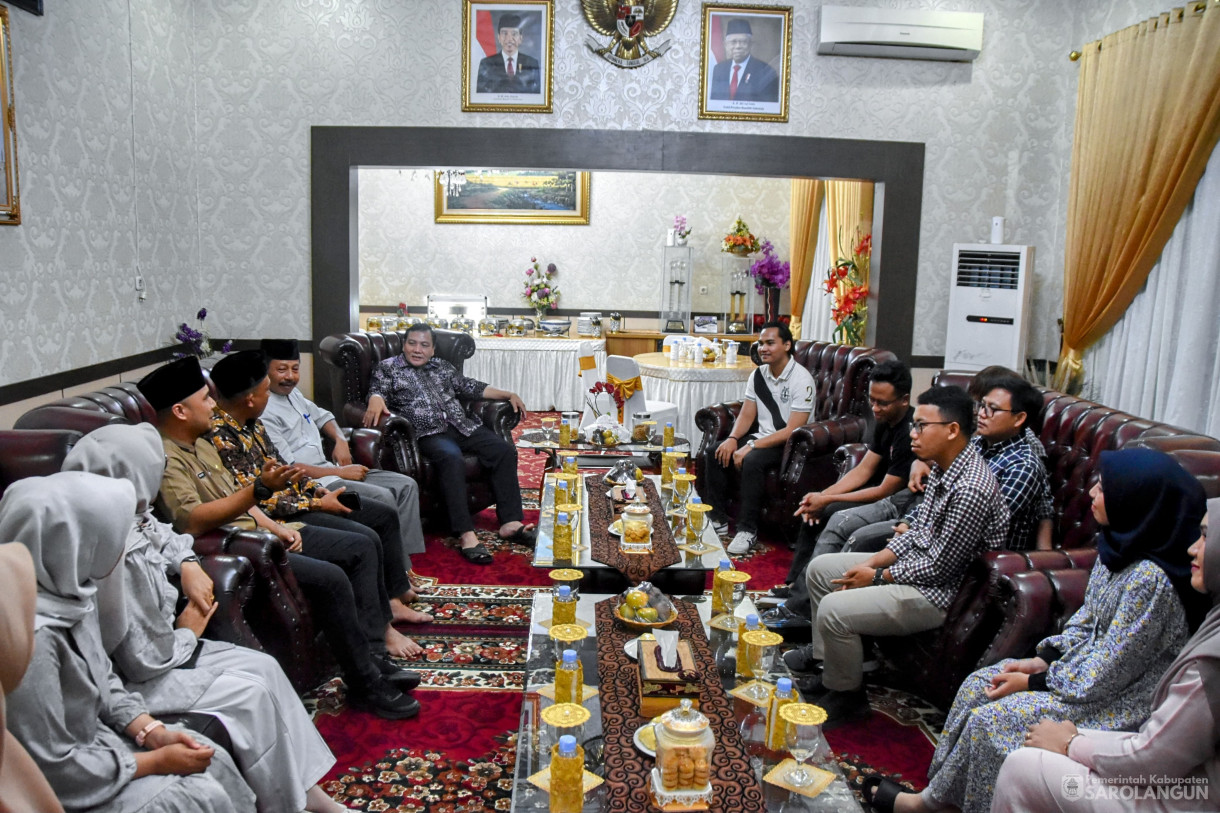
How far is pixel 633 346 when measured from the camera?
9.34 meters

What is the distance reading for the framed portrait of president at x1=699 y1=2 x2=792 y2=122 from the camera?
5777 mm

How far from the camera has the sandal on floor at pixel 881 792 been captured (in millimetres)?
2547

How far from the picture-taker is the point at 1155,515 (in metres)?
2.19

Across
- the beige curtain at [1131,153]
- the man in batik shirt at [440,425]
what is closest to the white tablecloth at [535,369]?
the man in batik shirt at [440,425]

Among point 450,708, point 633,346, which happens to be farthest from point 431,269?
point 450,708

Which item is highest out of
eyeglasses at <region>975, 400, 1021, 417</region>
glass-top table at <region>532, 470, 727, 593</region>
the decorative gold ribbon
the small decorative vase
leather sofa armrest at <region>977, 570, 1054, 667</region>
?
the small decorative vase

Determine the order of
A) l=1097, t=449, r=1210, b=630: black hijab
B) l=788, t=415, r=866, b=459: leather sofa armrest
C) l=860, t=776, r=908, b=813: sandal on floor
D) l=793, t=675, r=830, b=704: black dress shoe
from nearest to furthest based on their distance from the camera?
l=1097, t=449, r=1210, b=630: black hijab < l=860, t=776, r=908, b=813: sandal on floor < l=793, t=675, r=830, b=704: black dress shoe < l=788, t=415, r=866, b=459: leather sofa armrest

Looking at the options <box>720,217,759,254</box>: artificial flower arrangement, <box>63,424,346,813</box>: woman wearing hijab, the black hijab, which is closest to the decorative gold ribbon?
<box>63,424,346,813</box>: woman wearing hijab

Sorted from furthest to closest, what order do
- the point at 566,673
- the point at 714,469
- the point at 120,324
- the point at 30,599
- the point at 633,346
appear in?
1. the point at 633,346
2. the point at 714,469
3. the point at 120,324
4. the point at 566,673
5. the point at 30,599

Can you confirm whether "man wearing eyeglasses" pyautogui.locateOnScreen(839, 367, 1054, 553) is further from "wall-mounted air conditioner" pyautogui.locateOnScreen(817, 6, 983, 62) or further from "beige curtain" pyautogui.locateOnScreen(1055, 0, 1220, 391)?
"wall-mounted air conditioner" pyautogui.locateOnScreen(817, 6, 983, 62)

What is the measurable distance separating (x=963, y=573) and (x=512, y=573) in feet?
7.43

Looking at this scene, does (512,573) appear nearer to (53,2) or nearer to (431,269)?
(53,2)

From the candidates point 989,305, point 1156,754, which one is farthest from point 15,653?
point 989,305

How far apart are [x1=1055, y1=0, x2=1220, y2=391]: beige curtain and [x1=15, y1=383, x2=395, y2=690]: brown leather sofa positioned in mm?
4509
